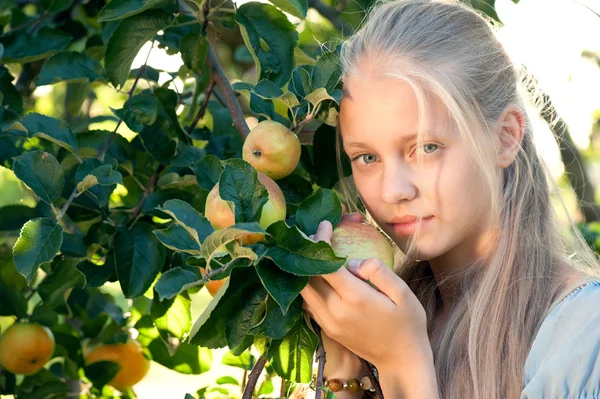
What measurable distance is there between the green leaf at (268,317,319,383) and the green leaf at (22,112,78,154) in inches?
17.4

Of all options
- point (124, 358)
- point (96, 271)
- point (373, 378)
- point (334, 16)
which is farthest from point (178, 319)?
point (334, 16)

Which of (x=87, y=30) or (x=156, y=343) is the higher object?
(x=87, y=30)

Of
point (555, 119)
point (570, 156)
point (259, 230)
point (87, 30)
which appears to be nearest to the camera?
point (259, 230)

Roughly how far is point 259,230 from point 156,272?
448 millimetres

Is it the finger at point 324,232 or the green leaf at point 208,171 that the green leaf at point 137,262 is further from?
the finger at point 324,232

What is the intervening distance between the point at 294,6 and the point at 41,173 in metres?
0.42

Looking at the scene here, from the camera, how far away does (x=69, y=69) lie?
4.41 feet

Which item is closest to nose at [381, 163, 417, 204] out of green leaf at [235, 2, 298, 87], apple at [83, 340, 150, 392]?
green leaf at [235, 2, 298, 87]

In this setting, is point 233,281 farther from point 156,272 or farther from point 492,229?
point 492,229

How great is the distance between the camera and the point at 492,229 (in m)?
1.23

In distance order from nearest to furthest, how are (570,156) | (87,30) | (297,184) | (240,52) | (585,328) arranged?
(585,328) < (297,184) < (87,30) < (240,52) < (570,156)

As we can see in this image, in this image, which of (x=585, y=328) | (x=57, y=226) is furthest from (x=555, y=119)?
(x=57, y=226)

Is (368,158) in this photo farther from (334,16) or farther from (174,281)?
(334,16)

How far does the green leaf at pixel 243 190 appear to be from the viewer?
2.92 feet
